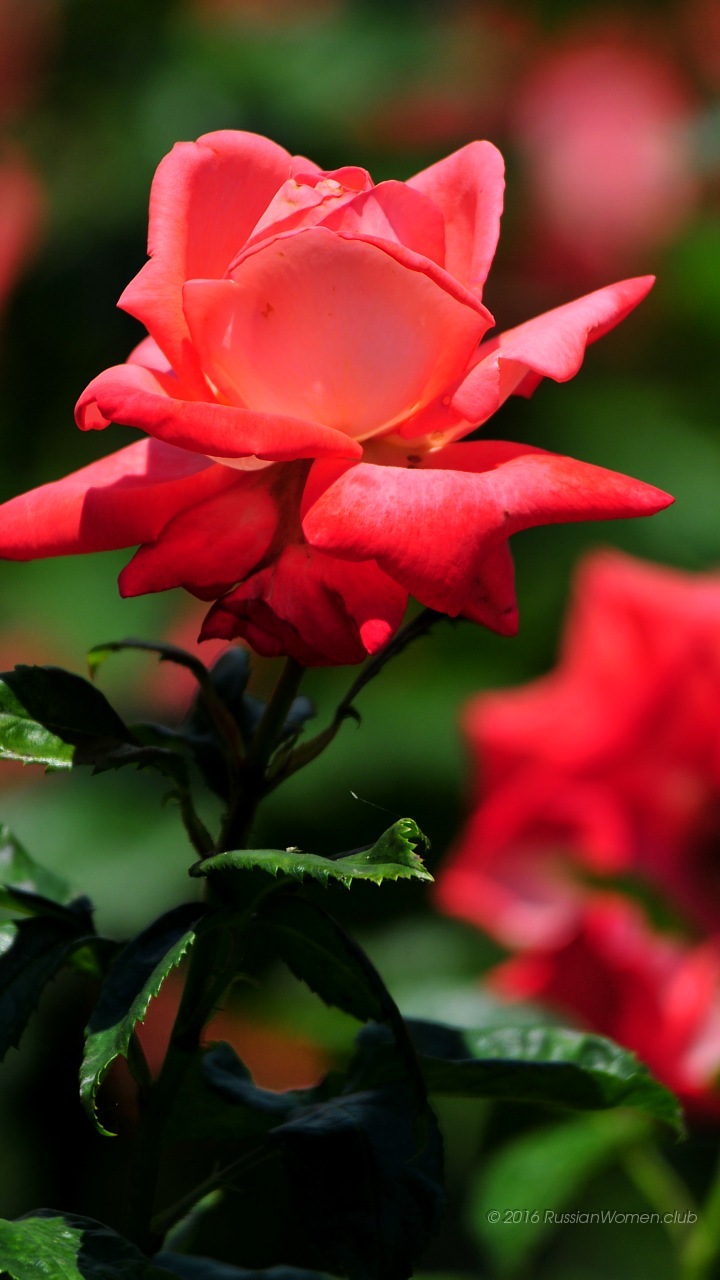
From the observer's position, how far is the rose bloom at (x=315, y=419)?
42 centimetres

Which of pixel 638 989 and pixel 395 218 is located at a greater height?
pixel 395 218

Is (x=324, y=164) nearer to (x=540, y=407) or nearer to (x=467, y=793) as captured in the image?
(x=540, y=407)

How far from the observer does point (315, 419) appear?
1.56 ft

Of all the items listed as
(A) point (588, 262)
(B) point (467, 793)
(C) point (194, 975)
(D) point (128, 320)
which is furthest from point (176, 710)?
(C) point (194, 975)

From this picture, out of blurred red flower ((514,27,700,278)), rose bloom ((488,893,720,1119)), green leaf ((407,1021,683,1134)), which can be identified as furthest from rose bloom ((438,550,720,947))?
blurred red flower ((514,27,700,278))

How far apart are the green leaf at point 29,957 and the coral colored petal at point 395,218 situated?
0.83 feet

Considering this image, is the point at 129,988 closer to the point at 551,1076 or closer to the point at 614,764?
the point at 551,1076

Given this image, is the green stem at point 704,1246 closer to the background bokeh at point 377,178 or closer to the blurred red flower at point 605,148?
the background bokeh at point 377,178

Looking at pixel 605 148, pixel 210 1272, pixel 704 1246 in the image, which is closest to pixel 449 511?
pixel 210 1272

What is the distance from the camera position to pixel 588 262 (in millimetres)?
2271

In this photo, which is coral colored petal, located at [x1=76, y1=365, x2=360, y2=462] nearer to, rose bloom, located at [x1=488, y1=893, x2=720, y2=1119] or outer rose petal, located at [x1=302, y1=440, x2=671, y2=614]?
outer rose petal, located at [x1=302, y1=440, x2=671, y2=614]

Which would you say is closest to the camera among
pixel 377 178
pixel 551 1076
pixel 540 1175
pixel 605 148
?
pixel 551 1076

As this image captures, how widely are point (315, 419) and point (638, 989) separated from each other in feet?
1.97

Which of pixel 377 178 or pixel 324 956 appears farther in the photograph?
pixel 377 178
